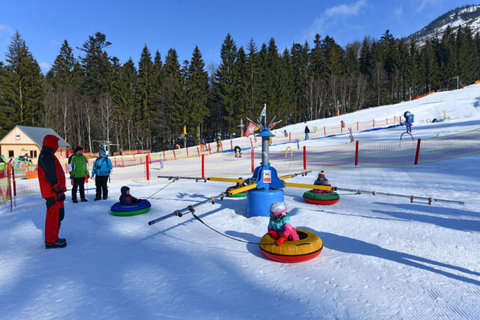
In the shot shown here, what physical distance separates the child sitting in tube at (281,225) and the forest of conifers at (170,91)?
45.1m

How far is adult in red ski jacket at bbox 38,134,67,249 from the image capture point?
5156mm

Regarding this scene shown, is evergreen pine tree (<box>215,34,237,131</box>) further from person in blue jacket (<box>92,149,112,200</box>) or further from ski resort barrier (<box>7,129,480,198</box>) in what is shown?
person in blue jacket (<box>92,149,112,200</box>)

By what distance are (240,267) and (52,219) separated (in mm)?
3666

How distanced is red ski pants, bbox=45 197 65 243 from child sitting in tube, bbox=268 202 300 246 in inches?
157

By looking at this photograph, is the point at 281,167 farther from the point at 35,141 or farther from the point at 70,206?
the point at 35,141

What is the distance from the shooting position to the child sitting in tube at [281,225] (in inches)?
187

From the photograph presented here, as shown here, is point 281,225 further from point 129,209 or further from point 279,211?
point 129,209

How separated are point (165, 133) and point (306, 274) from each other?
53864mm

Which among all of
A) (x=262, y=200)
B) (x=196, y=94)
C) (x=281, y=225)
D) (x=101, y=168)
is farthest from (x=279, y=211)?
(x=196, y=94)

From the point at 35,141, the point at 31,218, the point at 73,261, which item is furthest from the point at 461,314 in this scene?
the point at 35,141

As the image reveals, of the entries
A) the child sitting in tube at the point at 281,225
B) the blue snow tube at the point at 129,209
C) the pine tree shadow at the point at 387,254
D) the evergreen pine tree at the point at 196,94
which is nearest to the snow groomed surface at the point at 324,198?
the pine tree shadow at the point at 387,254

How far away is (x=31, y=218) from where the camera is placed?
743 centimetres

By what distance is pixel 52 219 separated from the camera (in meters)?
5.30

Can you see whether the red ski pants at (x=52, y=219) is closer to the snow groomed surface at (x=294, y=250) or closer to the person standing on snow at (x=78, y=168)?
the person standing on snow at (x=78, y=168)
